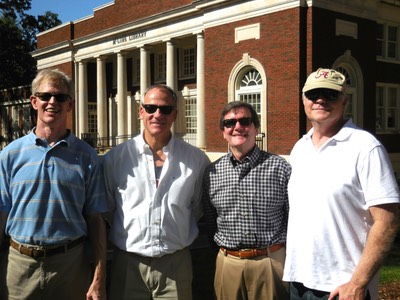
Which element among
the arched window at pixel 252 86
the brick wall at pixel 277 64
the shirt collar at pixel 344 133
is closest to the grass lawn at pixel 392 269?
the shirt collar at pixel 344 133

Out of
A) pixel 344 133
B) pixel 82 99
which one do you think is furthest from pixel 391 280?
pixel 82 99

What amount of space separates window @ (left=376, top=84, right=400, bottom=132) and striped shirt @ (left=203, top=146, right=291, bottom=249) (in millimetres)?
22233

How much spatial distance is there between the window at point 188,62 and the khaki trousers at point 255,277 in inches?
1038

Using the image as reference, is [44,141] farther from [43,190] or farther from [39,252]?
[39,252]

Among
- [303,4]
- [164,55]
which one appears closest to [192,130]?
[164,55]

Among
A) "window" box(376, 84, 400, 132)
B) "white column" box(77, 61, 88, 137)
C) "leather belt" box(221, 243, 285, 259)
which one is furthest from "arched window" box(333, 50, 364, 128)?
"white column" box(77, 61, 88, 137)

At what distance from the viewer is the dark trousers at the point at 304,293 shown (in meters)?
3.01

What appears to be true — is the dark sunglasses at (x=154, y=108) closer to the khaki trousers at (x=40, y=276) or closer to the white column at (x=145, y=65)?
the khaki trousers at (x=40, y=276)

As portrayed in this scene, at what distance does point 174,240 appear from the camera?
3521 millimetres

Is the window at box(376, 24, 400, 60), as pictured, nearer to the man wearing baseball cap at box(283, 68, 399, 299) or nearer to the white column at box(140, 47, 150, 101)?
the white column at box(140, 47, 150, 101)

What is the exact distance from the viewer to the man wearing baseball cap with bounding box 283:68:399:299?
2.77 meters

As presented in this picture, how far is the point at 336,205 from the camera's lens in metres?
2.91

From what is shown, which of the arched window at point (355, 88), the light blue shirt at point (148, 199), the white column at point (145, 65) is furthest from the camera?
the white column at point (145, 65)

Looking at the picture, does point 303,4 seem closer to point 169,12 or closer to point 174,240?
point 169,12
